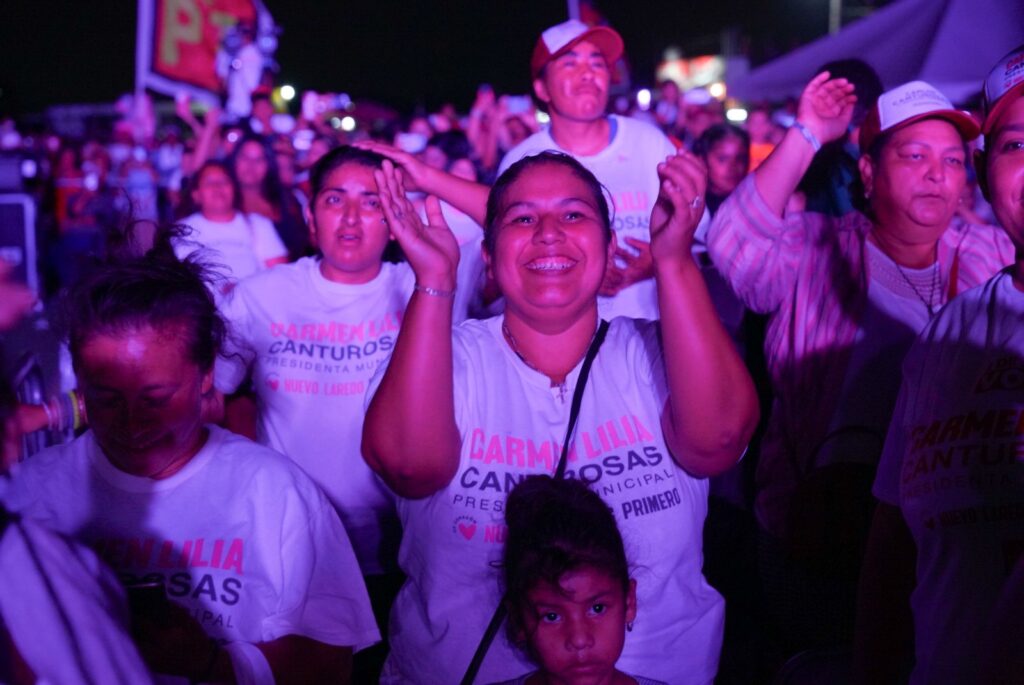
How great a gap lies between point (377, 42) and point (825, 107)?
38.7 metres

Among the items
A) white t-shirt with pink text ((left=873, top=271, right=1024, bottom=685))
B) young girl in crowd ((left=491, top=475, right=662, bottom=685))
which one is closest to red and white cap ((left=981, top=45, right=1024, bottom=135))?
white t-shirt with pink text ((left=873, top=271, right=1024, bottom=685))

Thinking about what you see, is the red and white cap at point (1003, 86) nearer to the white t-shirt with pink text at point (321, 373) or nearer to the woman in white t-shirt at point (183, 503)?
the woman in white t-shirt at point (183, 503)

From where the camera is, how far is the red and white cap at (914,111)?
2855mm

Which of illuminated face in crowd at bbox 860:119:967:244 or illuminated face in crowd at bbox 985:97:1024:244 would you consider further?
illuminated face in crowd at bbox 860:119:967:244

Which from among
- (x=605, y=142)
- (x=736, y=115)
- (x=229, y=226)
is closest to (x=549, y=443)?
(x=605, y=142)

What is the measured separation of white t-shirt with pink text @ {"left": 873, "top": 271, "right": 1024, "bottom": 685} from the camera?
1655 millimetres

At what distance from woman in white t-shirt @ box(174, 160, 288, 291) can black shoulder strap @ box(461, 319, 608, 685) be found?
343 cm

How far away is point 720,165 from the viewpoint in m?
5.76

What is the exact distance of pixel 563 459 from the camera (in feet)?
7.02

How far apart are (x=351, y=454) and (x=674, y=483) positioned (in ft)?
4.49

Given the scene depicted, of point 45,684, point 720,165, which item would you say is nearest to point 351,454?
point 45,684

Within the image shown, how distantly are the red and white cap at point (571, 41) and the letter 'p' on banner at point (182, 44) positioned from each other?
5.42 m

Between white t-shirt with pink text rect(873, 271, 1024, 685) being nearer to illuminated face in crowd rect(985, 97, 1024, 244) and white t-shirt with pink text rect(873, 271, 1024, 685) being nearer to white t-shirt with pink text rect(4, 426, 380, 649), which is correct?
illuminated face in crowd rect(985, 97, 1024, 244)

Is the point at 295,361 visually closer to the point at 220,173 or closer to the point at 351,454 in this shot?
the point at 351,454
